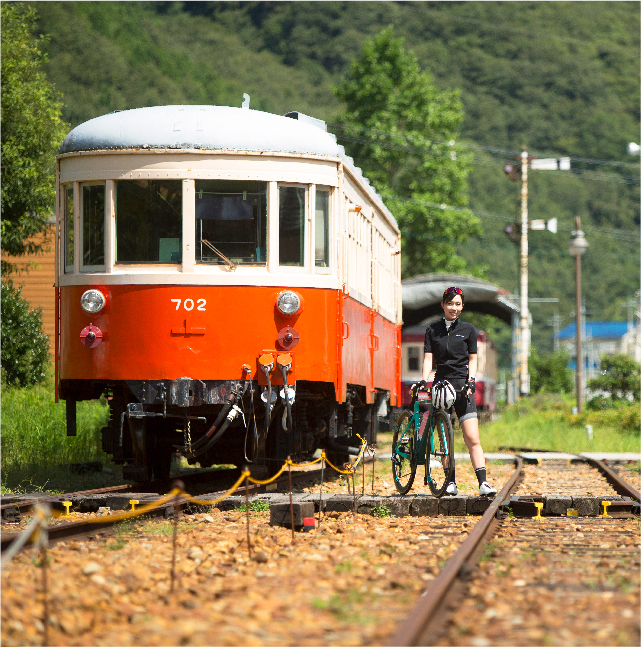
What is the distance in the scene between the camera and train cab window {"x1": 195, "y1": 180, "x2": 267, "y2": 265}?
9.72 meters

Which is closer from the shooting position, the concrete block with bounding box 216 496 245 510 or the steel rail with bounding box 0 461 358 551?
the steel rail with bounding box 0 461 358 551

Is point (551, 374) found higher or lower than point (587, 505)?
higher

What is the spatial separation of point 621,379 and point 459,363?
2544 cm

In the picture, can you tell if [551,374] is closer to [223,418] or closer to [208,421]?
[208,421]

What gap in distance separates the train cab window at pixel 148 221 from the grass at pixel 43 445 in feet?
9.65

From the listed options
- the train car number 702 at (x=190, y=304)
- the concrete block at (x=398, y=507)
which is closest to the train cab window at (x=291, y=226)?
the train car number 702 at (x=190, y=304)

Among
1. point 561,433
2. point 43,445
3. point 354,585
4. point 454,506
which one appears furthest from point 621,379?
point 354,585

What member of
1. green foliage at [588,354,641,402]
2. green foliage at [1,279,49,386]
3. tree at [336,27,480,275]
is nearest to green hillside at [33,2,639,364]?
tree at [336,27,480,275]

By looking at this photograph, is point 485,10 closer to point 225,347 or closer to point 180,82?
point 180,82

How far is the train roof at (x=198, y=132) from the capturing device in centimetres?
971

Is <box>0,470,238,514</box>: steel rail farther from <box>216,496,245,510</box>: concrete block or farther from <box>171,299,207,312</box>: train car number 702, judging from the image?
<box>171,299,207,312</box>: train car number 702

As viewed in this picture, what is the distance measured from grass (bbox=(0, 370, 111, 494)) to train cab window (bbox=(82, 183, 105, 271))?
2630mm

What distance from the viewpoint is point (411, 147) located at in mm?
41625

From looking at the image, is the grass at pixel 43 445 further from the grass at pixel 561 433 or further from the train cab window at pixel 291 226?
the grass at pixel 561 433
